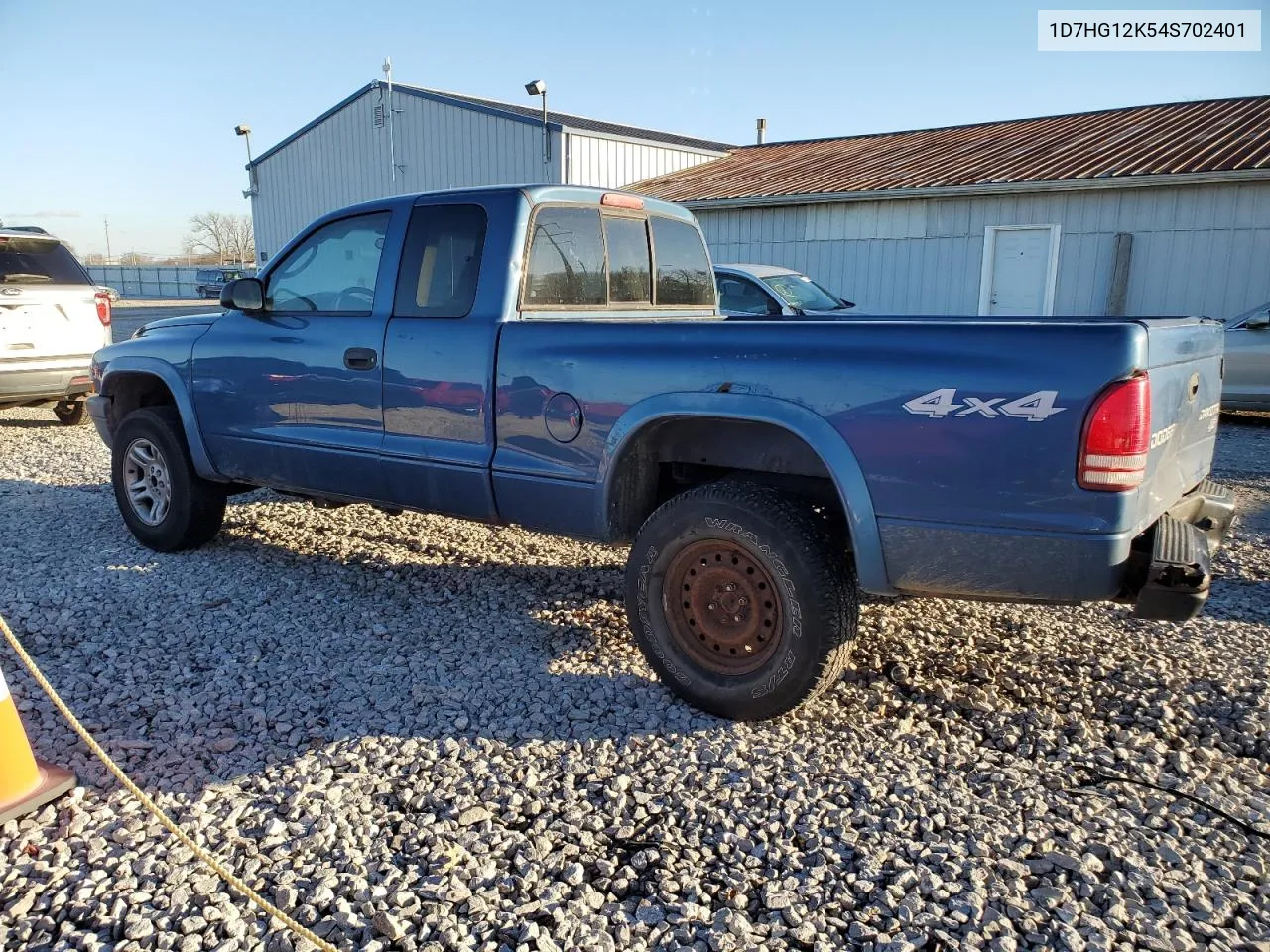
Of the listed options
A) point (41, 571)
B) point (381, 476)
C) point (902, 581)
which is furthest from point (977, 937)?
point (41, 571)

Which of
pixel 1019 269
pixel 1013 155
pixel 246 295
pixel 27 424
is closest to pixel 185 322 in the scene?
pixel 246 295

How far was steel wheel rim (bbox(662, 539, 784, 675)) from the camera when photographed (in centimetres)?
336

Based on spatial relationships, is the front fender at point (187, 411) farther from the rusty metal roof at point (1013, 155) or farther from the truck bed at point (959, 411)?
the rusty metal roof at point (1013, 155)

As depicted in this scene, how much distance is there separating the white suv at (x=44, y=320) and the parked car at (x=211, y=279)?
3014 cm

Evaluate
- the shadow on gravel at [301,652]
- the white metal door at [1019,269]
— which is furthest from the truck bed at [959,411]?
the white metal door at [1019,269]

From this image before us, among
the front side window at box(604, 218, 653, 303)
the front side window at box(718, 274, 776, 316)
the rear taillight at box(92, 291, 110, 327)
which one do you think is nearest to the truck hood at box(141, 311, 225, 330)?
the front side window at box(604, 218, 653, 303)

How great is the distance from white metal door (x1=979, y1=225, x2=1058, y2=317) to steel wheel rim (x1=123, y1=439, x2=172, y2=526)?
41.6 feet

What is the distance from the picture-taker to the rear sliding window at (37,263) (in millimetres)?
8562

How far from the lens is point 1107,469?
2680 millimetres

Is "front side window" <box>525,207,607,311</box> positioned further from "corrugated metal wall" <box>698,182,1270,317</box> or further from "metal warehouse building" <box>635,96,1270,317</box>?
"metal warehouse building" <box>635,96,1270,317</box>

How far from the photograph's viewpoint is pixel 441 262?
420cm

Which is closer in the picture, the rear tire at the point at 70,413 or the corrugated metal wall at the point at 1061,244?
the rear tire at the point at 70,413

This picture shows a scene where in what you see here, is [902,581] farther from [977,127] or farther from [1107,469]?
[977,127]

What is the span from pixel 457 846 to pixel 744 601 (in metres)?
1.34
